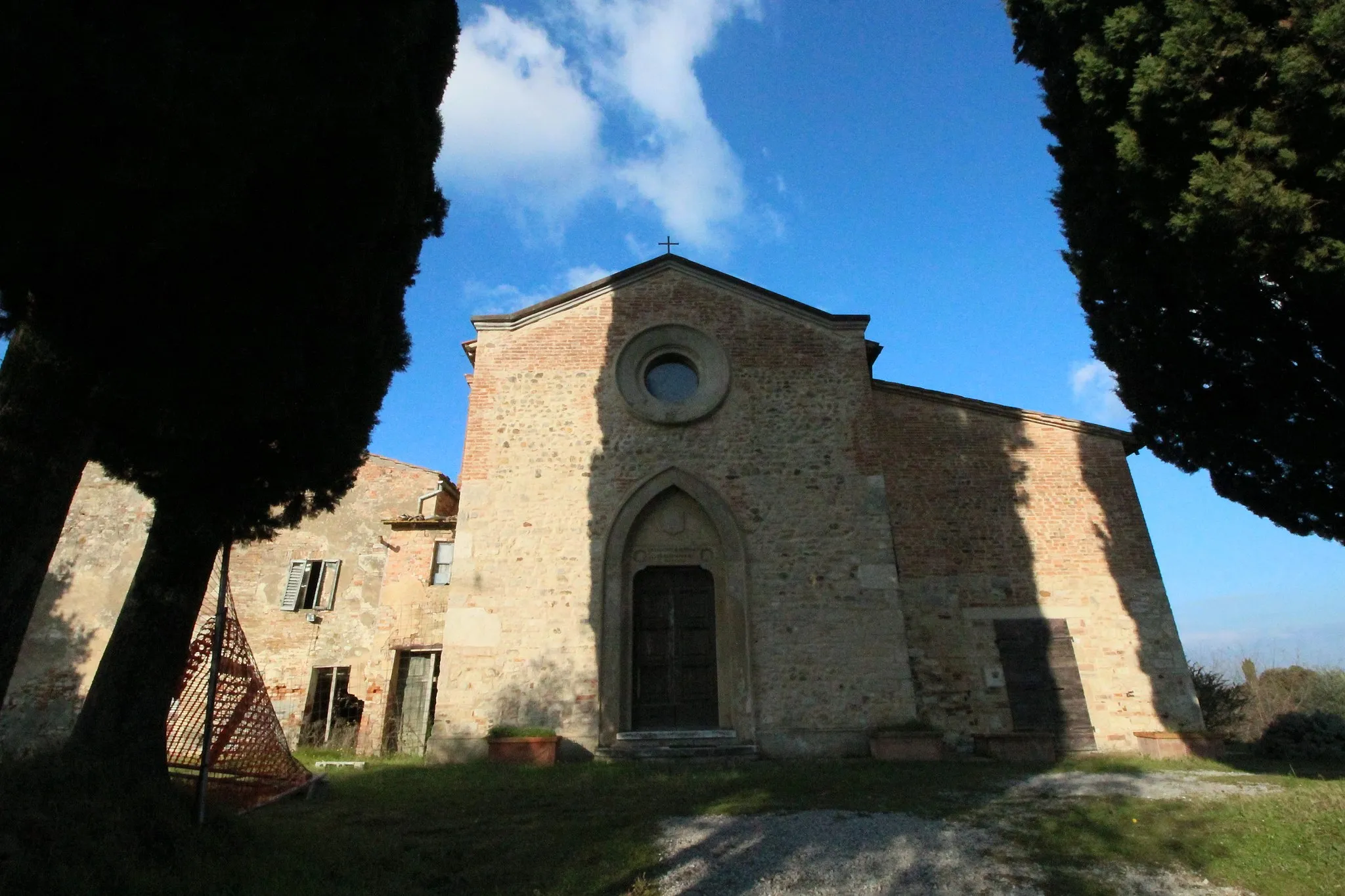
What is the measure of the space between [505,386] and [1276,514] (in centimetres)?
1039

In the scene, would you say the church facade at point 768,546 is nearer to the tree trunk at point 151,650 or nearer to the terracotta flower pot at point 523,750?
the terracotta flower pot at point 523,750

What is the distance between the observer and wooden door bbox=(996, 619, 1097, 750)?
10.7 metres

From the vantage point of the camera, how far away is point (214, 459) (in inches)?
237

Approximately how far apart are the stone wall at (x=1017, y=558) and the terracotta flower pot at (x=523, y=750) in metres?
5.31

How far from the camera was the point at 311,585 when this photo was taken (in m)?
15.9

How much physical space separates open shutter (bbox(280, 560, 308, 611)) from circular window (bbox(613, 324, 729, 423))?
8.91 meters

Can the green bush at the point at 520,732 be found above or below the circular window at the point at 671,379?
→ below

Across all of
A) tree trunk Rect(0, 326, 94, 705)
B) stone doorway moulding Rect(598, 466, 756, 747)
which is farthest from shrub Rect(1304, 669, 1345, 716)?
tree trunk Rect(0, 326, 94, 705)

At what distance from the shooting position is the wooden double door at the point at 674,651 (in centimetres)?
1038

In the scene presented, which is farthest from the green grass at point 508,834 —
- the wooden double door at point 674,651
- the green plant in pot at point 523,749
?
the wooden double door at point 674,651

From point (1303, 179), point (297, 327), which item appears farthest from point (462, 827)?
point (1303, 179)

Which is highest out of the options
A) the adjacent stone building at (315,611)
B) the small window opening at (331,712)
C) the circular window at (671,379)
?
the circular window at (671,379)

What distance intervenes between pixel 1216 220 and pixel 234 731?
9.74m

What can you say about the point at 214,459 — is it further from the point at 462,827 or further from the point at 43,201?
the point at 462,827
